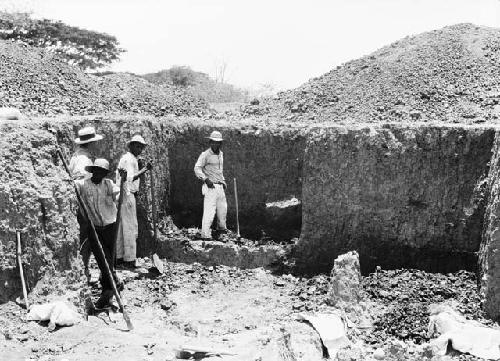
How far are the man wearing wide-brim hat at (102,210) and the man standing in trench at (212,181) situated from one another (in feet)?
7.70

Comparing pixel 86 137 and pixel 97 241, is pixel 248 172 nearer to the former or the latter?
pixel 86 137

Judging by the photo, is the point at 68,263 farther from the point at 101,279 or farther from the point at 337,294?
the point at 337,294

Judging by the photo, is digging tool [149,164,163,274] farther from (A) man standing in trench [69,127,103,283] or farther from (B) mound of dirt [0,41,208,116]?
(B) mound of dirt [0,41,208,116]

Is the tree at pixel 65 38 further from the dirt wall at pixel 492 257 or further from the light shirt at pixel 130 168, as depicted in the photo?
the dirt wall at pixel 492 257

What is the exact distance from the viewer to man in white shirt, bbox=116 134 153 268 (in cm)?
777

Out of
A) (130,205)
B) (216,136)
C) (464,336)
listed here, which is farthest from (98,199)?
(464,336)

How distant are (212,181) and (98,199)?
2694mm

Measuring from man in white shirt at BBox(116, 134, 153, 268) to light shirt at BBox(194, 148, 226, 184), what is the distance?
1.05 meters

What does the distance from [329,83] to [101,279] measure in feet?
25.9

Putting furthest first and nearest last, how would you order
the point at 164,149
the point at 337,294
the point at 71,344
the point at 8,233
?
the point at 164,149, the point at 337,294, the point at 8,233, the point at 71,344

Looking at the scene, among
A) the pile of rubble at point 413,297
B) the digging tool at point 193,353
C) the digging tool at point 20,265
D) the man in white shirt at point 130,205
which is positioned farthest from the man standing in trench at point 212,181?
the digging tool at point 193,353

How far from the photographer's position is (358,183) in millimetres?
8602

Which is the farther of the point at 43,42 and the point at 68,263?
the point at 43,42

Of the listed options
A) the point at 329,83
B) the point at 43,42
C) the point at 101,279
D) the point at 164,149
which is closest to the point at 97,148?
the point at 164,149
